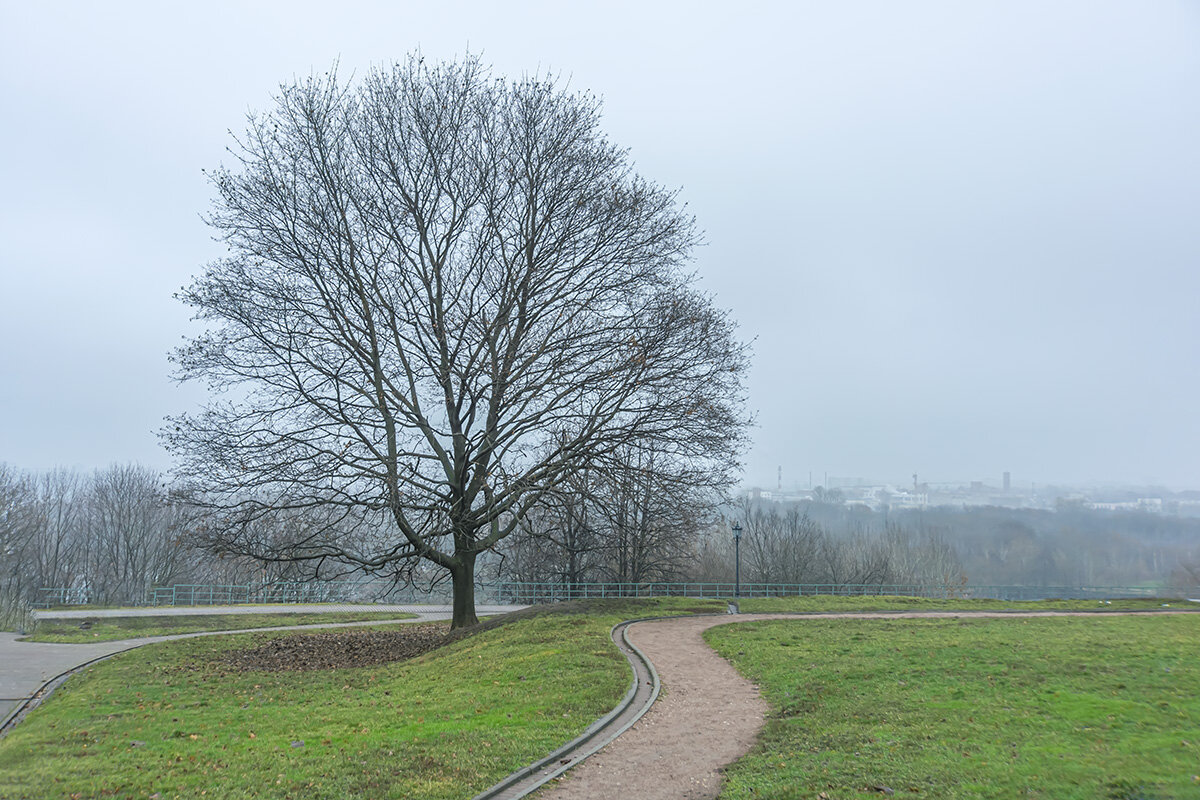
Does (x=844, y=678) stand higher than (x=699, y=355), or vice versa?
(x=699, y=355)

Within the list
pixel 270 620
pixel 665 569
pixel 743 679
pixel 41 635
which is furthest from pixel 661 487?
pixel 665 569

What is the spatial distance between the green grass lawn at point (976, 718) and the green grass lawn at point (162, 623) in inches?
733

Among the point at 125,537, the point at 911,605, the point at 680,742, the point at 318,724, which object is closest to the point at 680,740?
the point at 680,742

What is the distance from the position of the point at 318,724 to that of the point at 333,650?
9959 millimetres

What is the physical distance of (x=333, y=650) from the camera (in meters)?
20.0

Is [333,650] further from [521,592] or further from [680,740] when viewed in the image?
[521,592]

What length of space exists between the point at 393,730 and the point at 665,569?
109ft

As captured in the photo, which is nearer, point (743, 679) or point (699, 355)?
point (743, 679)

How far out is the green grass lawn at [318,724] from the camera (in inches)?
307

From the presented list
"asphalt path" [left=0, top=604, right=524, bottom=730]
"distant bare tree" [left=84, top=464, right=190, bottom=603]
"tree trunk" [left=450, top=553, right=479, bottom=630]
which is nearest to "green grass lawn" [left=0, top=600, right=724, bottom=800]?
"asphalt path" [left=0, top=604, right=524, bottom=730]

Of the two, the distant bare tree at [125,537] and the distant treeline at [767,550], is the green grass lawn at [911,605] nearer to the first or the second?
the distant treeline at [767,550]

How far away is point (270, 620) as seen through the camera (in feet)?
95.3

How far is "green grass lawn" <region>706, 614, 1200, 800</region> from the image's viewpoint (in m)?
6.82

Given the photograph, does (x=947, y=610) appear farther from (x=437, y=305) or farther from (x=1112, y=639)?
(x=437, y=305)
